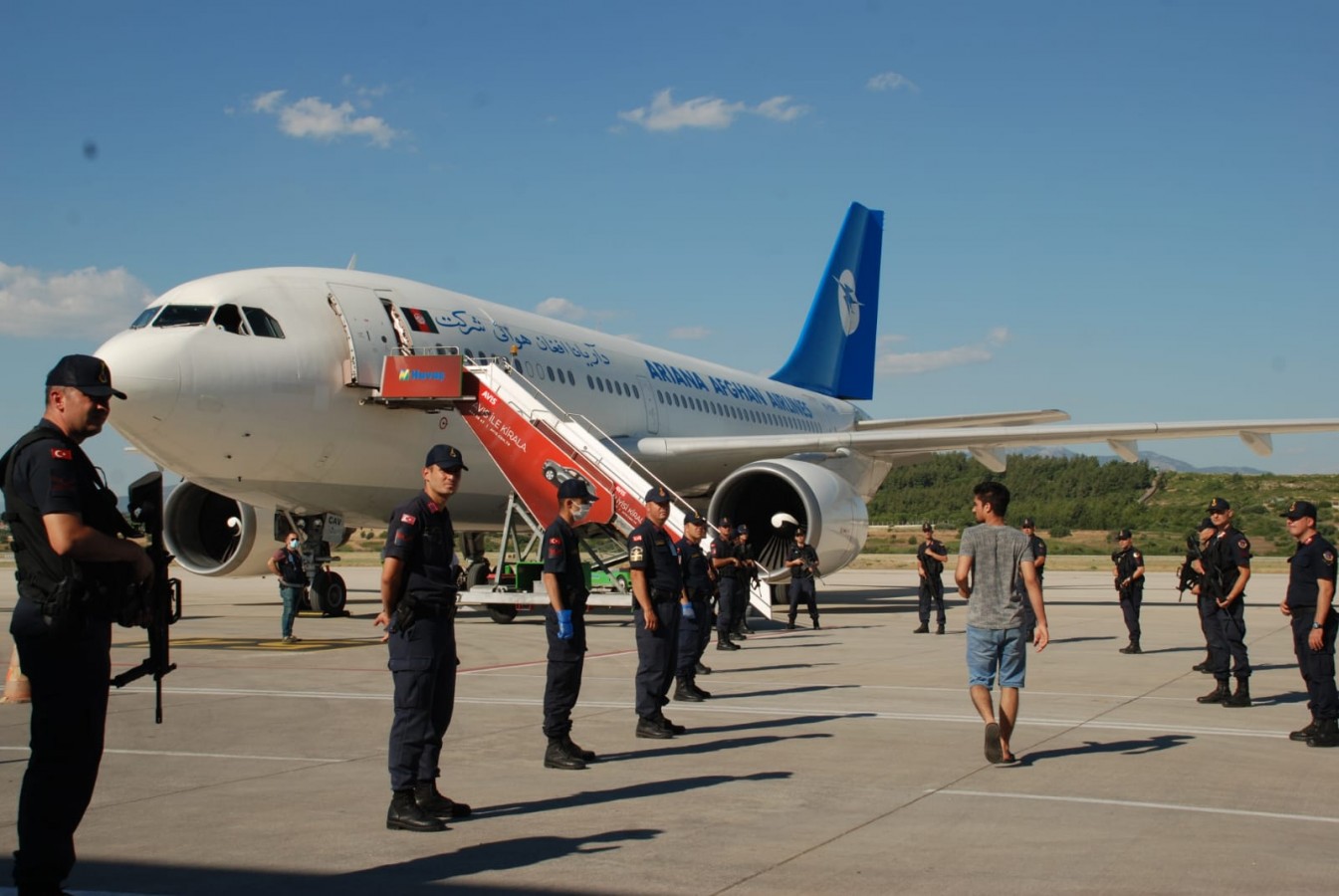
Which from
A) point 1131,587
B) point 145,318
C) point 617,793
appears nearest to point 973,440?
point 1131,587

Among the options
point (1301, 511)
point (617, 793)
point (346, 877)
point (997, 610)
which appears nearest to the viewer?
point (346, 877)

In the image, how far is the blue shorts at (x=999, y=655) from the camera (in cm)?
706

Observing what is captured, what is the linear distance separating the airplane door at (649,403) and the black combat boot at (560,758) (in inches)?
541

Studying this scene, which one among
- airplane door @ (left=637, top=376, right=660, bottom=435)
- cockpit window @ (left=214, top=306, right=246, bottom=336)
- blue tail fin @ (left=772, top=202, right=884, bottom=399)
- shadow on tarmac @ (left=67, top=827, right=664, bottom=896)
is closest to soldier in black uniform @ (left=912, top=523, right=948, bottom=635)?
airplane door @ (left=637, top=376, right=660, bottom=435)

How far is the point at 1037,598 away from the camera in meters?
7.11

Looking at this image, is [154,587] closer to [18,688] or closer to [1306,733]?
[18,688]

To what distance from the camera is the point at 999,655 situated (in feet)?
23.3

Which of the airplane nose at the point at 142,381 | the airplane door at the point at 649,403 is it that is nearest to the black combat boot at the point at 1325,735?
the airplane nose at the point at 142,381

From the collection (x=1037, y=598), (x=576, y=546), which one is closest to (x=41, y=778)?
(x=576, y=546)

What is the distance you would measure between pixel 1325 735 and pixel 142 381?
34.7 ft

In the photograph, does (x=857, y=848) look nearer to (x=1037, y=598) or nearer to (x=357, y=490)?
(x=1037, y=598)

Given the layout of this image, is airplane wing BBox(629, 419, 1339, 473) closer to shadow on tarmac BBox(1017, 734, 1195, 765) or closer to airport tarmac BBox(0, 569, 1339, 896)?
airport tarmac BBox(0, 569, 1339, 896)

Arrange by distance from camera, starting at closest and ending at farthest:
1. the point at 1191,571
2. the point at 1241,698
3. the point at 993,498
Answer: the point at 993,498, the point at 1241,698, the point at 1191,571

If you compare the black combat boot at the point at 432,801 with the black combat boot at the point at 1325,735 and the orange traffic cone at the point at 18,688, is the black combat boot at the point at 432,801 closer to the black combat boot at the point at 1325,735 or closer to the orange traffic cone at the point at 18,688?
the orange traffic cone at the point at 18,688
